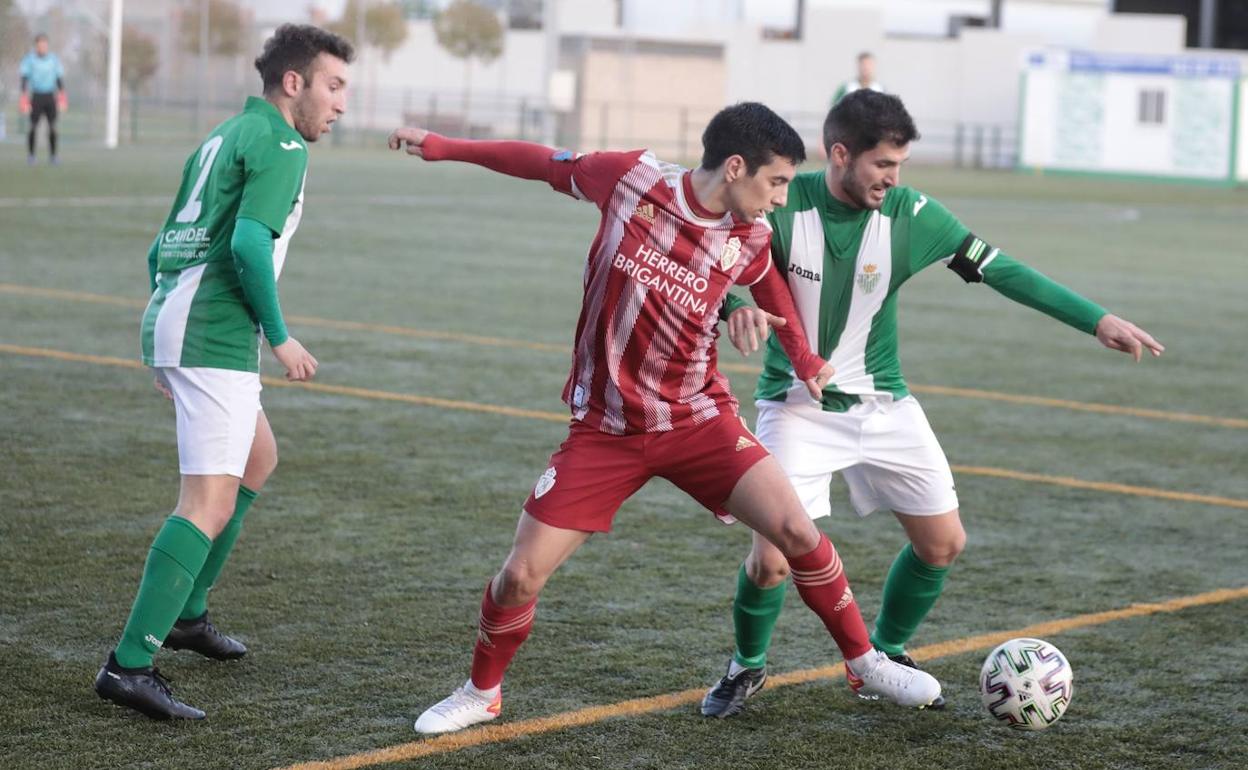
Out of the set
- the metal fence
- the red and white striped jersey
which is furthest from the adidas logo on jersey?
the metal fence

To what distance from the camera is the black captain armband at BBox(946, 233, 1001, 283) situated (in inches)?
198

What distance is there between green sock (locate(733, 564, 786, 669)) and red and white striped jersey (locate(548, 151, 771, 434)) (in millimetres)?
611

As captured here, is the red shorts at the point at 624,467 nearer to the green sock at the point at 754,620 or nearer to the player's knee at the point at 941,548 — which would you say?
the green sock at the point at 754,620

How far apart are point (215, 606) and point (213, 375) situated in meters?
Result: 1.27

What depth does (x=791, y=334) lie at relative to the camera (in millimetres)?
4797

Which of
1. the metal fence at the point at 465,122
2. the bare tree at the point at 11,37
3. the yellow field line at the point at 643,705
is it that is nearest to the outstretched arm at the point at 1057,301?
the yellow field line at the point at 643,705

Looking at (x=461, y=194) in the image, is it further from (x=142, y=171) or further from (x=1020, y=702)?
(x=1020, y=702)

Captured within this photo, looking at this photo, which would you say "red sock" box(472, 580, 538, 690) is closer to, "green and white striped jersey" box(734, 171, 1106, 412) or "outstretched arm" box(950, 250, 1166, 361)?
"green and white striped jersey" box(734, 171, 1106, 412)

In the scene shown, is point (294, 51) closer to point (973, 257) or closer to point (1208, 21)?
point (973, 257)

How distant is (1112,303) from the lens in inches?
615

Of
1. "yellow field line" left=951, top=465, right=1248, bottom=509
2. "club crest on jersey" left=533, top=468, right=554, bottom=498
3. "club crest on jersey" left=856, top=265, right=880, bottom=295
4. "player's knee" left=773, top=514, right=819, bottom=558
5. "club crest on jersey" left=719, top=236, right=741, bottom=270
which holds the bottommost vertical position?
"yellow field line" left=951, top=465, right=1248, bottom=509

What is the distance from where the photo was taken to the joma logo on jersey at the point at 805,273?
501cm

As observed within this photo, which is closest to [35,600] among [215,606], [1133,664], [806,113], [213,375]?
[215,606]

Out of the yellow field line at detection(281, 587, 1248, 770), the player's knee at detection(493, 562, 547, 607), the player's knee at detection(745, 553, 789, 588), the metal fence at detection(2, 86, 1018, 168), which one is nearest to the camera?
the yellow field line at detection(281, 587, 1248, 770)
